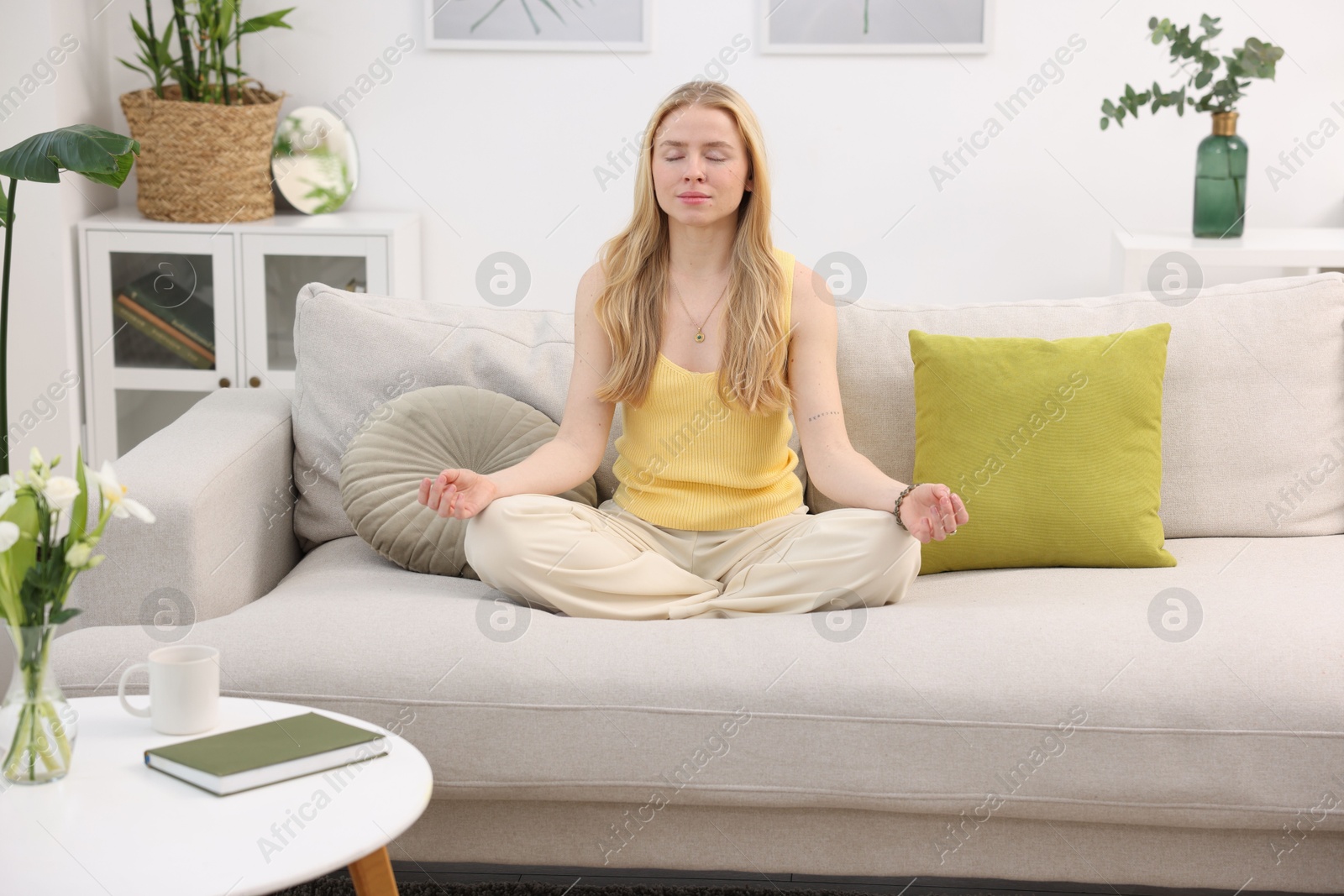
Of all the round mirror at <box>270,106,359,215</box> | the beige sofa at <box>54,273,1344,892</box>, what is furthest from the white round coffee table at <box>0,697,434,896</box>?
the round mirror at <box>270,106,359,215</box>

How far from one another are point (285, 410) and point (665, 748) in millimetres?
994

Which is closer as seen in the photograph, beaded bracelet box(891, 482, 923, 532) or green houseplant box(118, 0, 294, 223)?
beaded bracelet box(891, 482, 923, 532)

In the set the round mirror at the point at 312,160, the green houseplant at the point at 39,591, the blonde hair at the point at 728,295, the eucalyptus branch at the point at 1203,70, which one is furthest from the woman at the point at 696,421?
the round mirror at the point at 312,160

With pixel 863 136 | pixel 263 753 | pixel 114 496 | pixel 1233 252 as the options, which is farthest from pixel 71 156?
pixel 1233 252

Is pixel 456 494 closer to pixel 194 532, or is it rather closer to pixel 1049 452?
pixel 194 532

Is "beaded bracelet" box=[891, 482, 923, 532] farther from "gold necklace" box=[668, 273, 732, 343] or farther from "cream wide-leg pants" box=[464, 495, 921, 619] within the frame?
"gold necklace" box=[668, 273, 732, 343]

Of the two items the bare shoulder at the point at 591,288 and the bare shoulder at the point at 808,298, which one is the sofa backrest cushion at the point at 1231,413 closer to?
the bare shoulder at the point at 808,298

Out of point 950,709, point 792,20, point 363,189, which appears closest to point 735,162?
point 950,709

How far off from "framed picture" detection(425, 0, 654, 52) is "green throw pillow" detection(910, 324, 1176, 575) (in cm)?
162

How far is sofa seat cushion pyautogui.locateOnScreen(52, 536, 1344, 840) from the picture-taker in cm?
147

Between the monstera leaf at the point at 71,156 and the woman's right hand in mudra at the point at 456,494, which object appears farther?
the monstera leaf at the point at 71,156

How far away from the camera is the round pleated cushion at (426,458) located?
73.8 inches

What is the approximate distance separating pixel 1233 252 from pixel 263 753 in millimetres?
2437

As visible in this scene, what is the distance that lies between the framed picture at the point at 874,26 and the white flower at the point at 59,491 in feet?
8.15
